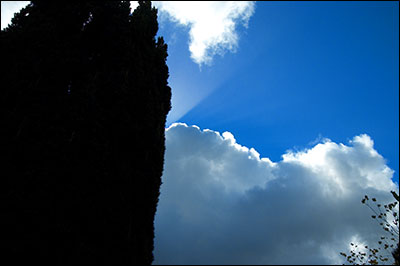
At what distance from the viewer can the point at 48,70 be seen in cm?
1029

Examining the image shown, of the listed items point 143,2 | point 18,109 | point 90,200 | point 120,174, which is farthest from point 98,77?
point 143,2

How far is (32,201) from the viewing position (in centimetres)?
752

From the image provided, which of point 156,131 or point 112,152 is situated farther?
point 156,131

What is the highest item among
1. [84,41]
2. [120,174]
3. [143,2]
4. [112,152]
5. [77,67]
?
[143,2]

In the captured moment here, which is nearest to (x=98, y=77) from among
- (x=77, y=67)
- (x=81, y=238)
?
(x=77, y=67)

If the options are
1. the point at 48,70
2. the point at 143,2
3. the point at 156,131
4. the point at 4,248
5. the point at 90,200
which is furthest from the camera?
the point at 143,2

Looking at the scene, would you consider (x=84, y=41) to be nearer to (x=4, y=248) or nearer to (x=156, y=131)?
(x=156, y=131)

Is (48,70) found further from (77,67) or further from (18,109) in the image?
(18,109)

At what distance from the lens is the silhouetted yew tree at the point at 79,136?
7.63 m

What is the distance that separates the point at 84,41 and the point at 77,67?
8.26 feet

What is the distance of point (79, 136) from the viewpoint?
9430 mm

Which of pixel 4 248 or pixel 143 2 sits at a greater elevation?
pixel 143 2

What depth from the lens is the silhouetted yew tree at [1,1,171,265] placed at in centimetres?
763

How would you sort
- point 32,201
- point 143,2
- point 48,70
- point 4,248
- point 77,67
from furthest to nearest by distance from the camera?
1. point 143,2
2. point 77,67
3. point 48,70
4. point 32,201
5. point 4,248
